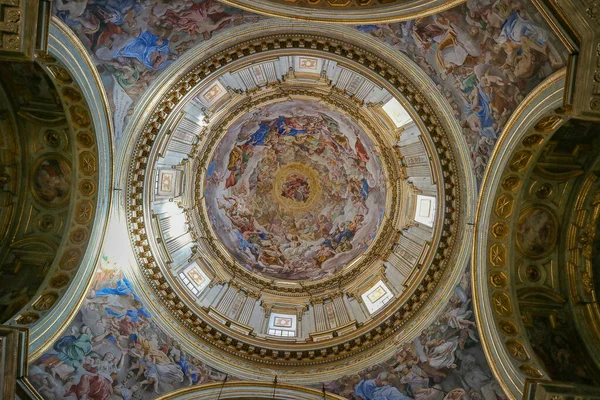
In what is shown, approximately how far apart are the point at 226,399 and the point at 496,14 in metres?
14.3

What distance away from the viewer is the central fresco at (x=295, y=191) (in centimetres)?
2262

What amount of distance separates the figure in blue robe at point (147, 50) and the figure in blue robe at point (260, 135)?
8.33 meters

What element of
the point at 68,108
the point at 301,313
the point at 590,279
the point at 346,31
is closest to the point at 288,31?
the point at 346,31

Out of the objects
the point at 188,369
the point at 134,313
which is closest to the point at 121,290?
the point at 134,313

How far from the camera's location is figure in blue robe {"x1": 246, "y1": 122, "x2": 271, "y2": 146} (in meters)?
23.4

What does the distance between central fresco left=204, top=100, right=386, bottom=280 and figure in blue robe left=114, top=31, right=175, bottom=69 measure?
22.4 ft

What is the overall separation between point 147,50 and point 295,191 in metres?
12.1

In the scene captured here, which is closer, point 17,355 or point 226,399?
point 17,355

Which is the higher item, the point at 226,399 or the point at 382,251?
the point at 382,251

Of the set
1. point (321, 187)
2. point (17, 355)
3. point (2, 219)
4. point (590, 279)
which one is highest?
point (321, 187)

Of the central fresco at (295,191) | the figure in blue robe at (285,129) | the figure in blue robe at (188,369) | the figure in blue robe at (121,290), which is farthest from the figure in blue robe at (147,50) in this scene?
the figure in blue robe at (188,369)

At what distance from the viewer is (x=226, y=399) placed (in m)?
16.6

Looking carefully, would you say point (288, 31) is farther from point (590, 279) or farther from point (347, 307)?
point (590, 279)

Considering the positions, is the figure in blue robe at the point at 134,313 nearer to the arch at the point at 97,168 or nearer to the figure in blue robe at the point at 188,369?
the arch at the point at 97,168
